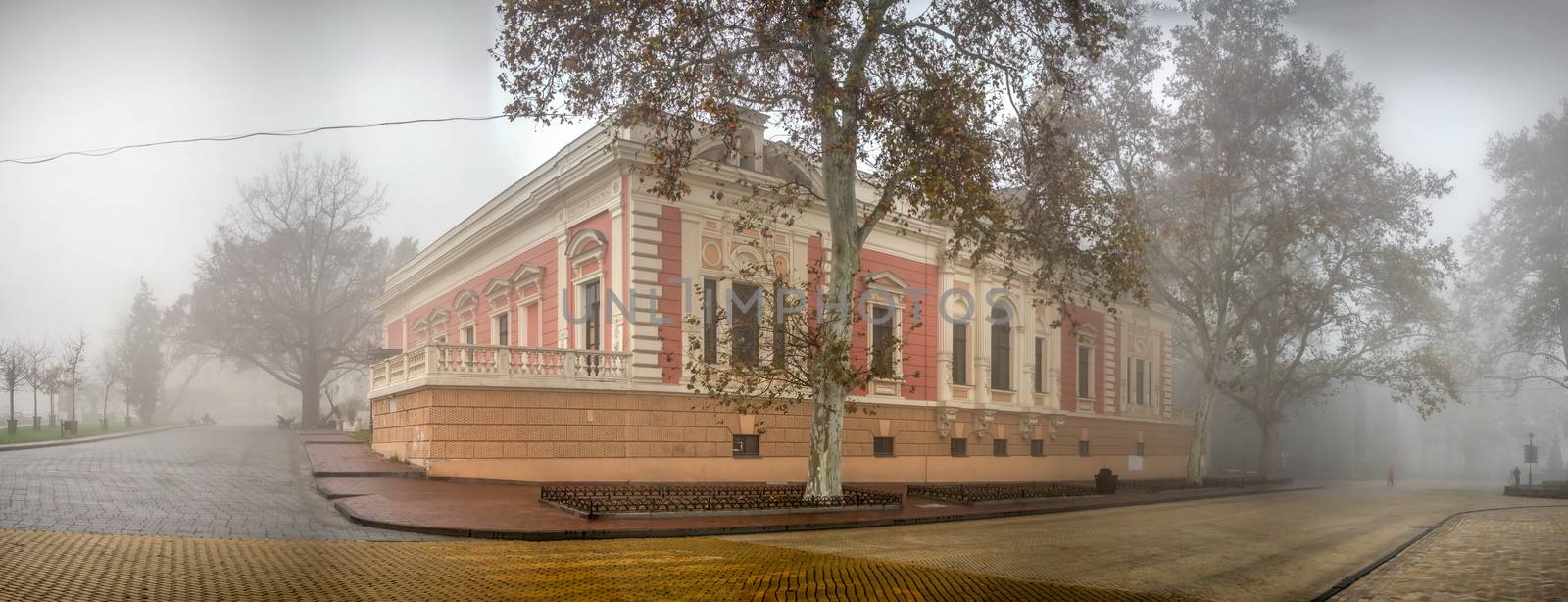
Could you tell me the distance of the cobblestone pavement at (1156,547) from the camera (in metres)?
9.32

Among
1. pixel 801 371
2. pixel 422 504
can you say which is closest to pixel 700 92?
pixel 801 371

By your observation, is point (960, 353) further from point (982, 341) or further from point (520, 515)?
point (520, 515)

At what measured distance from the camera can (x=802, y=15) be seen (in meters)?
16.0

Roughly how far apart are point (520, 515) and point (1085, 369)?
2793 cm

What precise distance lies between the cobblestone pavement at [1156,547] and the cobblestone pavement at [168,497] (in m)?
5.45

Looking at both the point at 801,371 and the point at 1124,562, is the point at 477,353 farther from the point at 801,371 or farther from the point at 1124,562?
the point at 1124,562

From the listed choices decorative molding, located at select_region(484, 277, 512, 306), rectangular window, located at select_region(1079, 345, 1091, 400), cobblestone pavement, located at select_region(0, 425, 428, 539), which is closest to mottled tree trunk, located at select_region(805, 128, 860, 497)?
cobblestone pavement, located at select_region(0, 425, 428, 539)

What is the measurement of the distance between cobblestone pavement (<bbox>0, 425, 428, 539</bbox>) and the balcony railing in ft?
9.60

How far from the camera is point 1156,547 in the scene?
12.3 metres

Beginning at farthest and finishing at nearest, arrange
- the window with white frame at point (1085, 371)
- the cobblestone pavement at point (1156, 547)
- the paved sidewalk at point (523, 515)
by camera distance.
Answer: the window with white frame at point (1085, 371), the paved sidewalk at point (523, 515), the cobblestone pavement at point (1156, 547)

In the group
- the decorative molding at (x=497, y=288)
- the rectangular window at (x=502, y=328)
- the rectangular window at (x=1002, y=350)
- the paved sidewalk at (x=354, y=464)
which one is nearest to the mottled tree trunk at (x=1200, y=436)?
the rectangular window at (x=1002, y=350)

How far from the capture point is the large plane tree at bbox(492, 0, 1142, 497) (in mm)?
16500

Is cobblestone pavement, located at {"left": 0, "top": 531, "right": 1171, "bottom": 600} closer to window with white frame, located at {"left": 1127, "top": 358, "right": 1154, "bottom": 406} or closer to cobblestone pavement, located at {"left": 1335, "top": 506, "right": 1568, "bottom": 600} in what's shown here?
cobblestone pavement, located at {"left": 1335, "top": 506, "right": 1568, "bottom": 600}

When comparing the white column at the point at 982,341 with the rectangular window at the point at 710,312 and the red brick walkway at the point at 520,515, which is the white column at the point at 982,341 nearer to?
the red brick walkway at the point at 520,515
